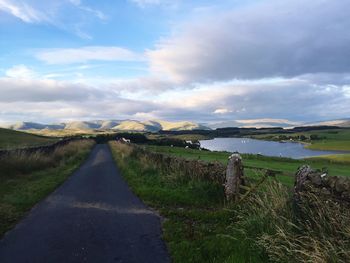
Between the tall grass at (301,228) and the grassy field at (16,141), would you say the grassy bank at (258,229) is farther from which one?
the grassy field at (16,141)

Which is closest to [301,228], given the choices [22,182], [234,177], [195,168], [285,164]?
[234,177]

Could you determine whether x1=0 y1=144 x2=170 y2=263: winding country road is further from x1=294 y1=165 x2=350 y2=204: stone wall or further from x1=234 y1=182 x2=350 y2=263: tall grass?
x1=294 y1=165 x2=350 y2=204: stone wall

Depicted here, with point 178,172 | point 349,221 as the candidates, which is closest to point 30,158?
point 178,172

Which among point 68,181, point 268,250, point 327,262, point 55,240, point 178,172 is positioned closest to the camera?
point 327,262

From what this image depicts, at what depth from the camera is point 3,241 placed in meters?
10.6

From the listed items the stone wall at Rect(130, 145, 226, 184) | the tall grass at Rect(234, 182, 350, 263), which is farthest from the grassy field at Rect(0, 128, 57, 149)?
the tall grass at Rect(234, 182, 350, 263)

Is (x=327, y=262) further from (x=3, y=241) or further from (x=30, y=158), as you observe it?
(x=30, y=158)

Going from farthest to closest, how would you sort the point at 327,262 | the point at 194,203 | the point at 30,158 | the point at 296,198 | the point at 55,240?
the point at 30,158 < the point at 194,203 < the point at 55,240 < the point at 296,198 < the point at 327,262

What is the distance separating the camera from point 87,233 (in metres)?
11.2

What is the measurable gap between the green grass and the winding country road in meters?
0.43

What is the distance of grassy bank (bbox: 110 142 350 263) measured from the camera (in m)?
7.70

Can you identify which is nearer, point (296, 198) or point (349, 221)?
point (349, 221)

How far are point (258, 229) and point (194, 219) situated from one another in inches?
124

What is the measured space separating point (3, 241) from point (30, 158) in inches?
716
